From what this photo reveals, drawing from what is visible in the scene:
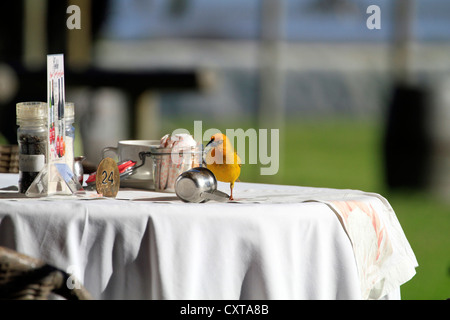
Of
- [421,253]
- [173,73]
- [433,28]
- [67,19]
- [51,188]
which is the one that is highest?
[433,28]

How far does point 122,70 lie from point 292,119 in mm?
22339

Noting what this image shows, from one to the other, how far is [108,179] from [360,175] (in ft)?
48.6

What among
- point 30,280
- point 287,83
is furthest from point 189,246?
point 287,83

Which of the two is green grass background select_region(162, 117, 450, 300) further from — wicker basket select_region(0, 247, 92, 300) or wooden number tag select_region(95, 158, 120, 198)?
wicker basket select_region(0, 247, 92, 300)

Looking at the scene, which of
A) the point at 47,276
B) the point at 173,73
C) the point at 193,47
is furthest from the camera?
the point at 193,47

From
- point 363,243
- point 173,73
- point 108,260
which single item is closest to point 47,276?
point 108,260

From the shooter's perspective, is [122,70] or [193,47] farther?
[193,47]

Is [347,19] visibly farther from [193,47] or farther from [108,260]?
[108,260]

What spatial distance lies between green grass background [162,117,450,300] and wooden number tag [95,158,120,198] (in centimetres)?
125

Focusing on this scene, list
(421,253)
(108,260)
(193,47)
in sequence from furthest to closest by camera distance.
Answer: (193,47) → (421,253) → (108,260)

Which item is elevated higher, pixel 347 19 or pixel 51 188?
pixel 347 19

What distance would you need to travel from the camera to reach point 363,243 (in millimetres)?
1990

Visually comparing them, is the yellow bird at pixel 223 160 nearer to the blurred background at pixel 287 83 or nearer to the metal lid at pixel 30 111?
the metal lid at pixel 30 111

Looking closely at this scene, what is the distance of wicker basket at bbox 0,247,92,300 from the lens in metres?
1.60
